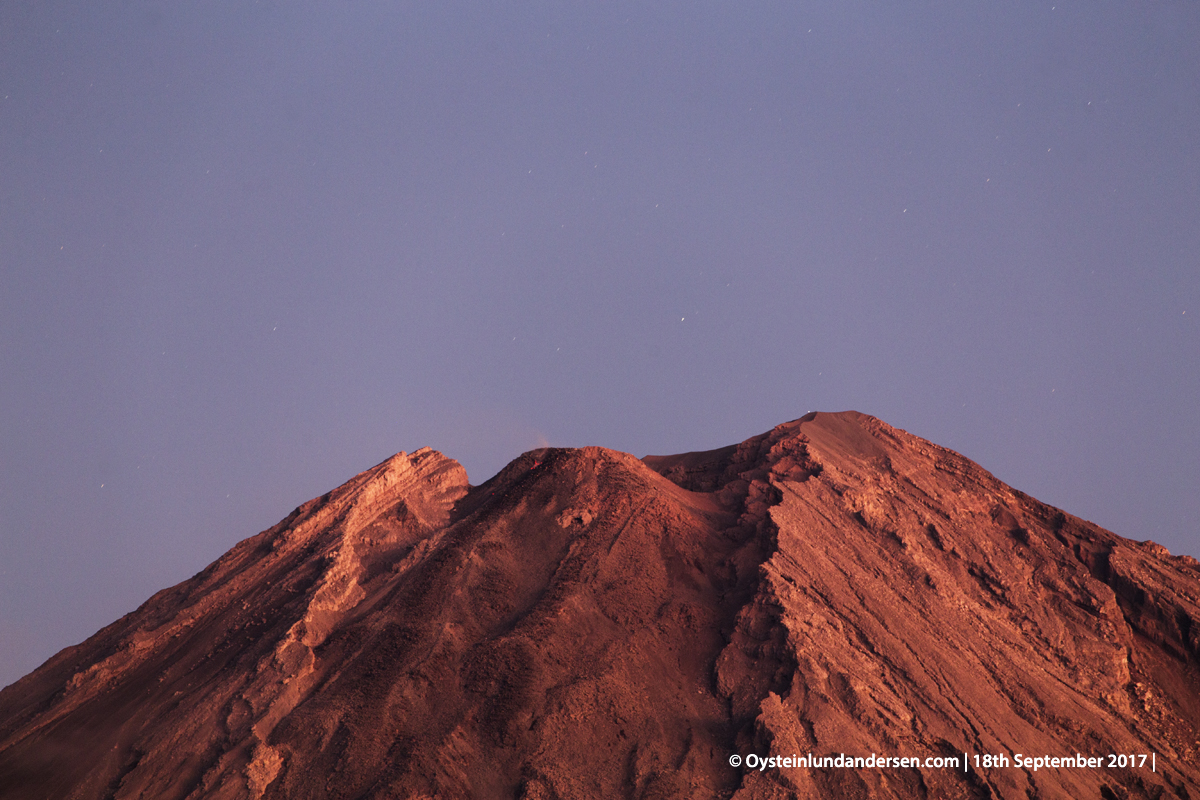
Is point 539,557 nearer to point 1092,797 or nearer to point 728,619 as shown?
point 728,619

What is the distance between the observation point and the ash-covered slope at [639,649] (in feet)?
74.3

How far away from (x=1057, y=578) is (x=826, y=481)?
7.89 m

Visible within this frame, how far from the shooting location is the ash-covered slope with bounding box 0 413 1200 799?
2264 centimetres

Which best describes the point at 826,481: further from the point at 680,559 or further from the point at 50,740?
the point at 50,740

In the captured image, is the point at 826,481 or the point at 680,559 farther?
the point at 826,481

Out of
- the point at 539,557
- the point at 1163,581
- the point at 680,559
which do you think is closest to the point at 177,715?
the point at 539,557

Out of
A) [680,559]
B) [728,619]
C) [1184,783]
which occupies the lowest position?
[1184,783]

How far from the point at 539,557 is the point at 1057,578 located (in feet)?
55.2

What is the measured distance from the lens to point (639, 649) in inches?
1014

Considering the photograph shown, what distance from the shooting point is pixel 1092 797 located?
888 inches

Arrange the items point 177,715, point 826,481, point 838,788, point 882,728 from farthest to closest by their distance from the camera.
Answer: point 826,481, point 177,715, point 882,728, point 838,788

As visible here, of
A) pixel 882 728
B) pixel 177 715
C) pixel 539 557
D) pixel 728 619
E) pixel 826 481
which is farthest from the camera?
pixel 826 481

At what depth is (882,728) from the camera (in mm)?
23203

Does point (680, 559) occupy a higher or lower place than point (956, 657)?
higher
